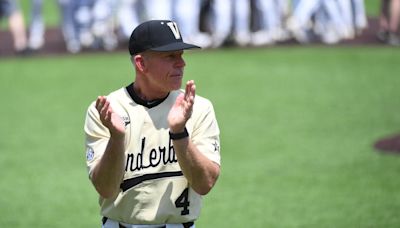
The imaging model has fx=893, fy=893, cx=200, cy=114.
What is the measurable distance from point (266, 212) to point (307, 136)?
3.04 metres

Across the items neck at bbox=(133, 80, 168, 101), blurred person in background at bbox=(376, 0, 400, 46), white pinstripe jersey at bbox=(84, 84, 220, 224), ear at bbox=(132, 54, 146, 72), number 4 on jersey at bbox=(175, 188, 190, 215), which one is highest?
ear at bbox=(132, 54, 146, 72)

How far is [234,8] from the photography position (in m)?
18.3

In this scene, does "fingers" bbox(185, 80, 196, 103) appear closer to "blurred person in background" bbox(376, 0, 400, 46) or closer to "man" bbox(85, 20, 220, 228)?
"man" bbox(85, 20, 220, 228)

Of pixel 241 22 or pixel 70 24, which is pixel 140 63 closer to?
pixel 241 22

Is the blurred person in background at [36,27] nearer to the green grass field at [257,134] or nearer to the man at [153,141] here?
the green grass field at [257,134]

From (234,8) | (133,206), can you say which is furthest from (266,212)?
(234,8)

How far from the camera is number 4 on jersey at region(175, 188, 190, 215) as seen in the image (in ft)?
A: 15.8

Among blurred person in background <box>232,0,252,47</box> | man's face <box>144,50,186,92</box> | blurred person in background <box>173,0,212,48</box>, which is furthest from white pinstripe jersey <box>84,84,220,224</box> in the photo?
blurred person in background <box>232,0,252,47</box>

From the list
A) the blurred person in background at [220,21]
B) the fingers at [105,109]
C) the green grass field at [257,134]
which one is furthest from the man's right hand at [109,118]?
the blurred person in background at [220,21]

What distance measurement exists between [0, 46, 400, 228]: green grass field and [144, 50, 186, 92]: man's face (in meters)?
3.67

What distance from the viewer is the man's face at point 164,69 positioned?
4.75 metres

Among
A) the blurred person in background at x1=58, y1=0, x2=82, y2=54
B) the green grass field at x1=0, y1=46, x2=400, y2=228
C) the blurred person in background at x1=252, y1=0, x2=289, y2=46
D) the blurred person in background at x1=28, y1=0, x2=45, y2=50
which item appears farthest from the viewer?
the blurred person in background at x1=252, y1=0, x2=289, y2=46

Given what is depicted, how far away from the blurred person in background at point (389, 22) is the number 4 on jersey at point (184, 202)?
44.9 feet

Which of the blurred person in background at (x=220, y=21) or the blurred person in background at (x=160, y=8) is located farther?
the blurred person in background at (x=220, y=21)
